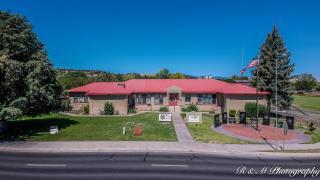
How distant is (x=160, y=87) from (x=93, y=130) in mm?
21909

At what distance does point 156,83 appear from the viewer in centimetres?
5566

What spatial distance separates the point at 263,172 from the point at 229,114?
2840cm

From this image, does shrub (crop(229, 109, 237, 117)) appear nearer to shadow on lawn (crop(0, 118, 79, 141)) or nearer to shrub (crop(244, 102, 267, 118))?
shrub (crop(244, 102, 267, 118))

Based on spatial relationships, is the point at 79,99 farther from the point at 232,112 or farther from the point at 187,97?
the point at 232,112

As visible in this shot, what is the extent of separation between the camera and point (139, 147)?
25672 mm

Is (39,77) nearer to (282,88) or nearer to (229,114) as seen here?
(229,114)

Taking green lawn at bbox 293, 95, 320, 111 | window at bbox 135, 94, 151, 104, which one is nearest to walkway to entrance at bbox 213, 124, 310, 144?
window at bbox 135, 94, 151, 104

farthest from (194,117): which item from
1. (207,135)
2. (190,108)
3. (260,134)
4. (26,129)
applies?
(26,129)

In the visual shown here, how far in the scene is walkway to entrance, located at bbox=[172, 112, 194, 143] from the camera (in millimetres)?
29391

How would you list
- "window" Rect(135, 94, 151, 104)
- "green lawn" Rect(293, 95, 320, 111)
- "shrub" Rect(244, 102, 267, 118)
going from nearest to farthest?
"shrub" Rect(244, 102, 267, 118) < "window" Rect(135, 94, 151, 104) < "green lawn" Rect(293, 95, 320, 111)

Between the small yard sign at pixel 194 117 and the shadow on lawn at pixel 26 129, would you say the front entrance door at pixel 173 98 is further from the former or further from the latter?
the shadow on lawn at pixel 26 129

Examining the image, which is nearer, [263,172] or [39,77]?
[263,172]

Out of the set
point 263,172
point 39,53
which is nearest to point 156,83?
point 39,53

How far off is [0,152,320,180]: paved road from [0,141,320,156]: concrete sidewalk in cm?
130
